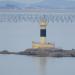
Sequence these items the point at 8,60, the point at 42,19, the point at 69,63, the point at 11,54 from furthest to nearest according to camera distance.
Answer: the point at 42,19, the point at 11,54, the point at 8,60, the point at 69,63

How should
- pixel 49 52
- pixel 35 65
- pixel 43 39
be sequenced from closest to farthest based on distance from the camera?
pixel 35 65 → pixel 49 52 → pixel 43 39

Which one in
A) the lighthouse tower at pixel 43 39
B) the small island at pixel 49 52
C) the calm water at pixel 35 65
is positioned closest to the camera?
the calm water at pixel 35 65

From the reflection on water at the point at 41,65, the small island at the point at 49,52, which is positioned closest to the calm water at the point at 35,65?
the reflection on water at the point at 41,65

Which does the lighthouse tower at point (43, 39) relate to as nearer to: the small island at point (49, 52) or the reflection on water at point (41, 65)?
the small island at point (49, 52)

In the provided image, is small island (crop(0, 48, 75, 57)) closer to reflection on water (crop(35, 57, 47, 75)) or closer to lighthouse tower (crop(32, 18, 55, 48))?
reflection on water (crop(35, 57, 47, 75))

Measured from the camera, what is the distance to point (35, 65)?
59.7 ft

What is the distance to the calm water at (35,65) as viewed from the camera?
1575 cm

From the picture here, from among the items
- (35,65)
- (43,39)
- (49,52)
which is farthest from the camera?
(43,39)

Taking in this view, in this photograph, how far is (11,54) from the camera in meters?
21.5

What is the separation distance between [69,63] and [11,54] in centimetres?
331

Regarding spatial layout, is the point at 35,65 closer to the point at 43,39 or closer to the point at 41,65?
the point at 41,65

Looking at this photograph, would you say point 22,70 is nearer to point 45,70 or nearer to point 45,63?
point 45,70

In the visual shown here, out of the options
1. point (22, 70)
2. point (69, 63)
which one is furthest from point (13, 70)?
point (69, 63)

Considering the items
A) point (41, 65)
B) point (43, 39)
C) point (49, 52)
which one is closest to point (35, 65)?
point (41, 65)
